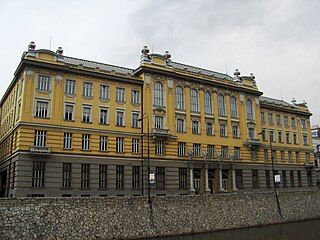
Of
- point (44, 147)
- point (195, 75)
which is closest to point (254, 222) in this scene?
point (195, 75)

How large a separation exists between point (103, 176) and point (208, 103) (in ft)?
72.9

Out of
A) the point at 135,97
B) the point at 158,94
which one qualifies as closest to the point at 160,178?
the point at 135,97

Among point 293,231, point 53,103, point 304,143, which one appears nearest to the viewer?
point 293,231

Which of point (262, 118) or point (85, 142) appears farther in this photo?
point (262, 118)

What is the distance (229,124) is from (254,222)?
1907 centimetres

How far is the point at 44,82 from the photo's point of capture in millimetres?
45344

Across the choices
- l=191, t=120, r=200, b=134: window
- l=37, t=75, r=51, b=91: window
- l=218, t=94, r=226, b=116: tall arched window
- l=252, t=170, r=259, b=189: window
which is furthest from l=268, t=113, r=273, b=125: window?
l=37, t=75, r=51, b=91: window

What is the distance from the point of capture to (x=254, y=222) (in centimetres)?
4612

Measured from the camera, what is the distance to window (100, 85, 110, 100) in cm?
4962

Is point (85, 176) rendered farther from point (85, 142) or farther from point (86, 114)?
point (86, 114)

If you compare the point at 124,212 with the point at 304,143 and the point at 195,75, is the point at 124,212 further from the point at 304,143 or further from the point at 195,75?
the point at 304,143

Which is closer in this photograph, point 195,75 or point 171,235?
point 171,235

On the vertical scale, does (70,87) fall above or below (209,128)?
above

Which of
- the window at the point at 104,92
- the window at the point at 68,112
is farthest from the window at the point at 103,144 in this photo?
the window at the point at 104,92
